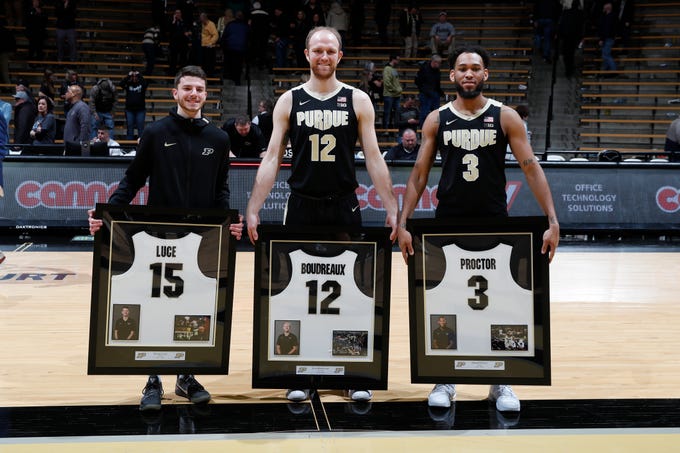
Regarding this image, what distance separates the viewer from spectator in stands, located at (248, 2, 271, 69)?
19688 millimetres

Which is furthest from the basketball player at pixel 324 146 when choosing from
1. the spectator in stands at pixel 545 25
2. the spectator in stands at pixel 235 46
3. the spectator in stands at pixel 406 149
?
the spectator in stands at pixel 545 25

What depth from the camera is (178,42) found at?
776 inches

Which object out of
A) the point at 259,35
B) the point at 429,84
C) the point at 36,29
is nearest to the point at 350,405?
the point at 429,84

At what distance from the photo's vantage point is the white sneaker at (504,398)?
5109 mm

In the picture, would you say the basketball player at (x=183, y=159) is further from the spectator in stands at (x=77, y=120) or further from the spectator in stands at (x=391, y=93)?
the spectator in stands at (x=391, y=93)

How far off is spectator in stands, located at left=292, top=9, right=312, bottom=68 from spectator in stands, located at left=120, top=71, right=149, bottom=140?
4206 mm

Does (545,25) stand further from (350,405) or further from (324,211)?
(350,405)

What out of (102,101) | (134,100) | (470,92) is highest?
(134,100)

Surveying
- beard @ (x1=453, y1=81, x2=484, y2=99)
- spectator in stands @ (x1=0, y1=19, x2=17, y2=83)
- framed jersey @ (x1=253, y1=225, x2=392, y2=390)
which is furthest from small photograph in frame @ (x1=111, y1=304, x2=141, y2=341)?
spectator in stands @ (x1=0, y1=19, x2=17, y2=83)

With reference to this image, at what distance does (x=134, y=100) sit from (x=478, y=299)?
44.2 ft

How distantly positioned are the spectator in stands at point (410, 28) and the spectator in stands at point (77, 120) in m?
9.19

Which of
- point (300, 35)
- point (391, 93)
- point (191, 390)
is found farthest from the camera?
point (300, 35)

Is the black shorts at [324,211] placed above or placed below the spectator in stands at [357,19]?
below

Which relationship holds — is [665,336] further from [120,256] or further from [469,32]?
[469,32]
